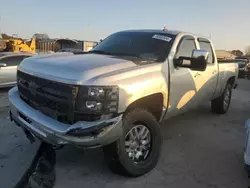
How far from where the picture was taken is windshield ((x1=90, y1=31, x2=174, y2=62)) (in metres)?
4.62

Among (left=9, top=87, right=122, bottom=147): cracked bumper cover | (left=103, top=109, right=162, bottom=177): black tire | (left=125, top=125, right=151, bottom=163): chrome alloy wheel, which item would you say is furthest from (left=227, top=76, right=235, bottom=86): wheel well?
(left=9, top=87, right=122, bottom=147): cracked bumper cover

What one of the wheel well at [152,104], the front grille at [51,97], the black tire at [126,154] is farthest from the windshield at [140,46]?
the front grille at [51,97]

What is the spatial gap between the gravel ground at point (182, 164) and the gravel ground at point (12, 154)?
0.48m

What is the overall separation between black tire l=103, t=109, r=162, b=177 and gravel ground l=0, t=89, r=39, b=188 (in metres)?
1.19

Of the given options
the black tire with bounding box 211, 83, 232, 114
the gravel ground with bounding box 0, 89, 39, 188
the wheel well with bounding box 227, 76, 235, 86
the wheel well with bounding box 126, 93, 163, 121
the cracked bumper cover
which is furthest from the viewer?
the wheel well with bounding box 227, 76, 235, 86

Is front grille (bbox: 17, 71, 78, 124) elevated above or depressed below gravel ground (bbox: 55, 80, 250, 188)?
above

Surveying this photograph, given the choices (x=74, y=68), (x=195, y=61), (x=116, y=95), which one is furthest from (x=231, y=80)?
(x=74, y=68)

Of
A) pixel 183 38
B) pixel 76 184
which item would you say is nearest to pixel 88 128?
pixel 76 184

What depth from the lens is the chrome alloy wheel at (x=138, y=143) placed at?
382 centimetres

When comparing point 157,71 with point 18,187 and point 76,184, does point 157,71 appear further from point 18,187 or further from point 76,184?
point 18,187

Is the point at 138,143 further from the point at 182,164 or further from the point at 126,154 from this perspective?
the point at 182,164

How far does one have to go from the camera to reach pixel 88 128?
3211 millimetres

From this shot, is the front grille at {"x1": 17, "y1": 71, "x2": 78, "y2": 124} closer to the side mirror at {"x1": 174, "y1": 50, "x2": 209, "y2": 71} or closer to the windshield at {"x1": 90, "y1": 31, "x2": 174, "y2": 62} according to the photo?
the windshield at {"x1": 90, "y1": 31, "x2": 174, "y2": 62}

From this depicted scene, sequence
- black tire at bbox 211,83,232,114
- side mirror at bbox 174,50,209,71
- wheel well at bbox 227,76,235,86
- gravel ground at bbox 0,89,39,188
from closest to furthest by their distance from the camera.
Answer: gravel ground at bbox 0,89,39,188
side mirror at bbox 174,50,209,71
black tire at bbox 211,83,232,114
wheel well at bbox 227,76,235,86
